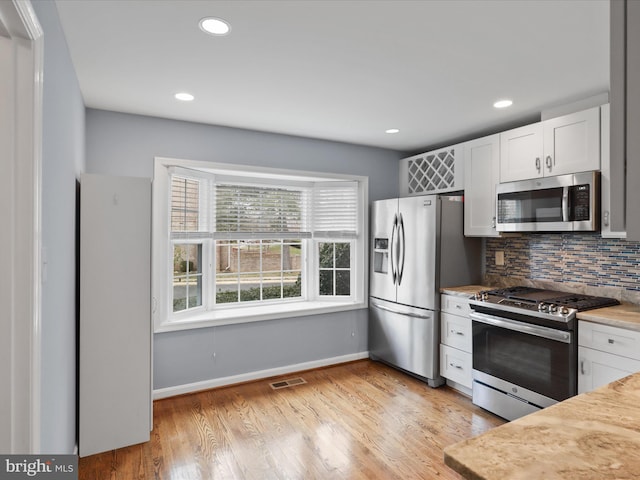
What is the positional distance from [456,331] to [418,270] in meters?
0.64

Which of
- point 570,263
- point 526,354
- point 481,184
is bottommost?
point 526,354

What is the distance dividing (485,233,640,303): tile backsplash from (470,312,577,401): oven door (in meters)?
0.73

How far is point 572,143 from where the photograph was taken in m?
2.73

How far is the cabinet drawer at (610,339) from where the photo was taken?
2234mm

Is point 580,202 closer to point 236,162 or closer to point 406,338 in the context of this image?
point 406,338

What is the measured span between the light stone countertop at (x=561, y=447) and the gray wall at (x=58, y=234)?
4.95 feet

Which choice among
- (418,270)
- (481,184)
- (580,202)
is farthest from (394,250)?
(580,202)

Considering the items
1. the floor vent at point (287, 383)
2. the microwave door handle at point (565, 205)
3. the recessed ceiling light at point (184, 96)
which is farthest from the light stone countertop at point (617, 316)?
the recessed ceiling light at point (184, 96)

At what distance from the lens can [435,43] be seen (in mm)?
1975

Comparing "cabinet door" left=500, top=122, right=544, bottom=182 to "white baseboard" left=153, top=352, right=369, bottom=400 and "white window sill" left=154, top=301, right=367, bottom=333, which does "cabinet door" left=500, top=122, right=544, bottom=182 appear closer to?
"white window sill" left=154, top=301, right=367, bottom=333

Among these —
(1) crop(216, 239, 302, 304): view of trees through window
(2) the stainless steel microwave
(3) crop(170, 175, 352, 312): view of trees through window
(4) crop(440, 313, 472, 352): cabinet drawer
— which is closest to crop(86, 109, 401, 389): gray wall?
(3) crop(170, 175, 352, 312): view of trees through window

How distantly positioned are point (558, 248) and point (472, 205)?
0.79 meters

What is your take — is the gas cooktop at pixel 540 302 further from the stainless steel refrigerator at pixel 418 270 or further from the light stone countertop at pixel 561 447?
the light stone countertop at pixel 561 447

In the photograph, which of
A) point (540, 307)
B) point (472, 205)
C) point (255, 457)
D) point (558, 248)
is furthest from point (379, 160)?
point (255, 457)
